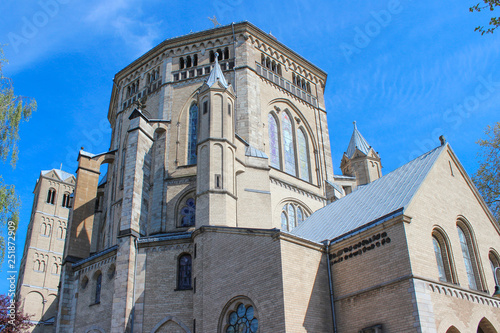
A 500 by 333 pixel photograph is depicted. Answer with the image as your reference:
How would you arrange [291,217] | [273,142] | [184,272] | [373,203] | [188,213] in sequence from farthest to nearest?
[273,142] < [291,217] < [188,213] < [184,272] < [373,203]

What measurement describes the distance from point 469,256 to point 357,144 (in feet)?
53.7

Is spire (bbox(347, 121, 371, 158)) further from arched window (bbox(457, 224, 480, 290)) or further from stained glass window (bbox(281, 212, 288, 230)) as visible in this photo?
arched window (bbox(457, 224, 480, 290))

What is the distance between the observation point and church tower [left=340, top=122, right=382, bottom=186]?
104 ft

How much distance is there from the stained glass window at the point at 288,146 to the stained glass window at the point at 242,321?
1342 cm

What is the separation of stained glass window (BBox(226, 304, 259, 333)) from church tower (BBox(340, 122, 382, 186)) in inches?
700

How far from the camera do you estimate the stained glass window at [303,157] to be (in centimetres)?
2952

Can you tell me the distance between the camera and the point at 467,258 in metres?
17.4

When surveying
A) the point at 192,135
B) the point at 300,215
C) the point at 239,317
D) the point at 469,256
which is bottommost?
the point at 239,317

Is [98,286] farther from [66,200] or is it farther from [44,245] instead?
[66,200]

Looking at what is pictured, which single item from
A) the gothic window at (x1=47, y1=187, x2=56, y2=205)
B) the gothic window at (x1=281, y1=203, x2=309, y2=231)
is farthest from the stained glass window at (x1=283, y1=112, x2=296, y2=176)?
the gothic window at (x1=47, y1=187, x2=56, y2=205)

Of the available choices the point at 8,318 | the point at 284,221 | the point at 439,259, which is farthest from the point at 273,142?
the point at 8,318

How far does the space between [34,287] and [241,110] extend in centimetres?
3497

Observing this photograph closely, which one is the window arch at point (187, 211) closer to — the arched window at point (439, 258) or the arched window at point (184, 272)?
the arched window at point (184, 272)

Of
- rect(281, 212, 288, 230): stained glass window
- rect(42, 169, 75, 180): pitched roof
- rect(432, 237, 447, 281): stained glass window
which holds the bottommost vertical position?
rect(432, 237, 447, 281): stained glass window
